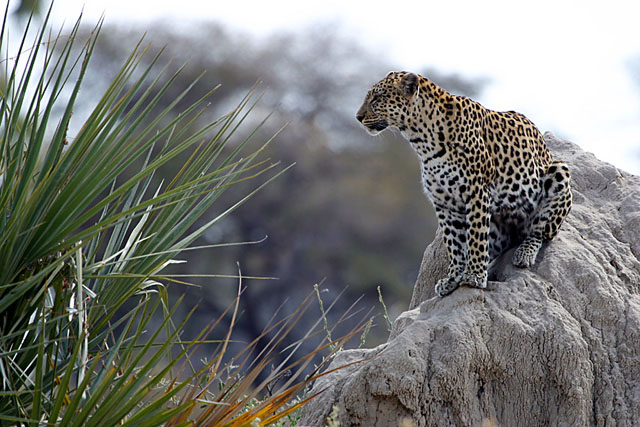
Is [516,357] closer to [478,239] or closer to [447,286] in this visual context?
[447,286]

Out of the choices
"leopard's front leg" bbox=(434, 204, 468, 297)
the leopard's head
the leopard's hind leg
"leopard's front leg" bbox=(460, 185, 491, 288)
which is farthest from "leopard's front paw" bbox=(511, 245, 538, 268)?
the leopard's head

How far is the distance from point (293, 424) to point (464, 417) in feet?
3.13

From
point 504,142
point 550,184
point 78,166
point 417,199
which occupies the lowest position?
point 417,199

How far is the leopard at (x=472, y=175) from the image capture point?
205 inches

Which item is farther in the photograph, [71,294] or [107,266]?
[107,266]

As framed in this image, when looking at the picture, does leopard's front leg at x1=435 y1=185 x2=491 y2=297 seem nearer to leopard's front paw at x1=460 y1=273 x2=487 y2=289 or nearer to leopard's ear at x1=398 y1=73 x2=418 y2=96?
leopard's front paw at x1=460 y1=273 x2=487 y2=289

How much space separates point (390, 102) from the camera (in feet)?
17.6

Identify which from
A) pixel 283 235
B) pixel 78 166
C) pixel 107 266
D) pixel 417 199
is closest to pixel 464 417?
pixel 107 266

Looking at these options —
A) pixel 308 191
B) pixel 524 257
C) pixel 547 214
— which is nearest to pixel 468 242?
pixel 524 257

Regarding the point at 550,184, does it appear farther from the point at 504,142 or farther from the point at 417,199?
the point at 417,199

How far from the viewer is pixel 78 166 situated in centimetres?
322

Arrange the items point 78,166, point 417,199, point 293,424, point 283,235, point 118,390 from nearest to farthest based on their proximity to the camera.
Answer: point 118,390, point 78,166, point 293,424, point 283,235, point 417,199

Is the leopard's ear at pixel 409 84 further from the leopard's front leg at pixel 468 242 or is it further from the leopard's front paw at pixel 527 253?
the leopard's front paw at pixel 527 253

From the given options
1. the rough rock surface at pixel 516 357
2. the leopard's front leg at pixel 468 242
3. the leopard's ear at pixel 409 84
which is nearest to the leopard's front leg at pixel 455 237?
the leopard's front leg at pixel 468 242
